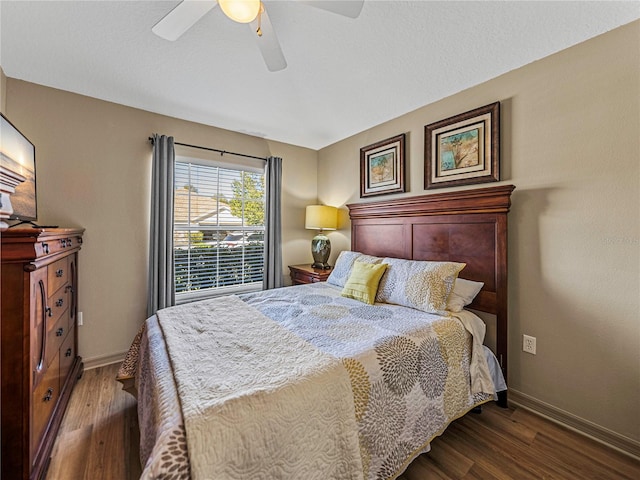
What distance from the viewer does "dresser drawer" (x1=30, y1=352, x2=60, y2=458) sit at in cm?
Result: 132

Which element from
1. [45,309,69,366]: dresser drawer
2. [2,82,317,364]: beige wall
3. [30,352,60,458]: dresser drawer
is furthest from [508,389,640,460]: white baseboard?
[2,82,317,364]: beige wall

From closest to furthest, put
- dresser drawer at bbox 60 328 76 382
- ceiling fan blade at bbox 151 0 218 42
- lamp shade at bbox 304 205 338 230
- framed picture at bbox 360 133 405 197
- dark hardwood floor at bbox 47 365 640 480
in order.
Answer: ceiling fan blade at bbox 151 0 218 42
dark hardwood floor at bbox 47 365 640 480
dresser drawer at bbox 60 328 76 382
framed picture at bbox 360 133 405 197
lamp shade at bbox 304 205 338 230

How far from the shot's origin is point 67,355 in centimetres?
206

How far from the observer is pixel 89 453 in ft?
5.09

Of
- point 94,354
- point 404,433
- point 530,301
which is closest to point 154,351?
point 404,433

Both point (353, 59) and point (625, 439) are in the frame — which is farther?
point (353, 59)

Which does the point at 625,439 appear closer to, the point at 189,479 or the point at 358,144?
the point at 189,479

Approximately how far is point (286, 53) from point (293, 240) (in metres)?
2.35

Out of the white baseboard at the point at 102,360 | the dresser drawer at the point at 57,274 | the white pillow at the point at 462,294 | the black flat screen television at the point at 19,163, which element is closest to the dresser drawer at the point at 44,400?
the dresser drawer at the point at 57,274

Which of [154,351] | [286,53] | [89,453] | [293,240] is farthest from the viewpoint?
[293,240]

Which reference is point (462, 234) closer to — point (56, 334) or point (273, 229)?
point (273, 229)

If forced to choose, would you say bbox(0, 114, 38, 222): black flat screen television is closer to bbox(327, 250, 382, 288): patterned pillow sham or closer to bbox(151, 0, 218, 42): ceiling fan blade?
bbox(151, 0, 218, 42): ceiling fan blade

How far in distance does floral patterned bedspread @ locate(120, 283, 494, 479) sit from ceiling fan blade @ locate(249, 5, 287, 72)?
162 cm

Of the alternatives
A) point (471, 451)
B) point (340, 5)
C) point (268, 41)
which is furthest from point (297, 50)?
point (471, 451)
